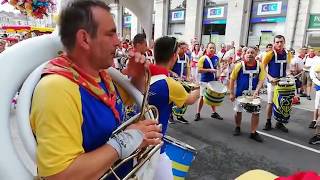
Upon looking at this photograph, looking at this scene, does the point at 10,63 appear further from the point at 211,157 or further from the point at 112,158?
the point at 211,157

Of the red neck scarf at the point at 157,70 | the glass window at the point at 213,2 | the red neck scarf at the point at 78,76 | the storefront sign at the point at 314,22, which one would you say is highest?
the glass window at the point at 213,2

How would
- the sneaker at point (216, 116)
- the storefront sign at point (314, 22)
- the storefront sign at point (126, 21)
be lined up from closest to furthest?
the sneaker at point (216, 116), the storefront sign at point (314, 22), the storefront sign at point (126, 21)

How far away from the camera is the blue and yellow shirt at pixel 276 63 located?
17.7 feet

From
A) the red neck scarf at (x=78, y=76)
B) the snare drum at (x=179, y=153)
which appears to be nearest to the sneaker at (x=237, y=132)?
the snare drum at (x=179, y=153)

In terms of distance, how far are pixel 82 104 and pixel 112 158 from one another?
0.24m

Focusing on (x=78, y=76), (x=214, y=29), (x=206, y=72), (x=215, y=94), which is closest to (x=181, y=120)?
(x=215, y=94)

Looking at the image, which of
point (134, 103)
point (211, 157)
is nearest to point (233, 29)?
point (211, 157)

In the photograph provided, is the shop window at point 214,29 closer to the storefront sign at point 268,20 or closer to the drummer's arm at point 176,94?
the storefront sign at point 268,20

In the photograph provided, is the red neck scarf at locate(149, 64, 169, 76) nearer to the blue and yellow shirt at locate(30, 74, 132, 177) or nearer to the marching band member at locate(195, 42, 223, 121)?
the blue and yellow shirt at locate(30, 74, 132, 177)

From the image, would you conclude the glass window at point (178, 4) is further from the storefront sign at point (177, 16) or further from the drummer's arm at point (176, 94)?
the drummer's arm at point (176, 94)

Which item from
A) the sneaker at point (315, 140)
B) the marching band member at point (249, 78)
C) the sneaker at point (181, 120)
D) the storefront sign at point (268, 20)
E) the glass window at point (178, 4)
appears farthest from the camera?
the glass window at point (178, 4)

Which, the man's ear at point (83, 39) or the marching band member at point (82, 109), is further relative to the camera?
the man's ear at point (83, 39)

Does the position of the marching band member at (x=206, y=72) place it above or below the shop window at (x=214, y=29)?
below

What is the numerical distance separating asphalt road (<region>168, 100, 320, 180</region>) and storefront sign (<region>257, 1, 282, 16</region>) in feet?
29.1
